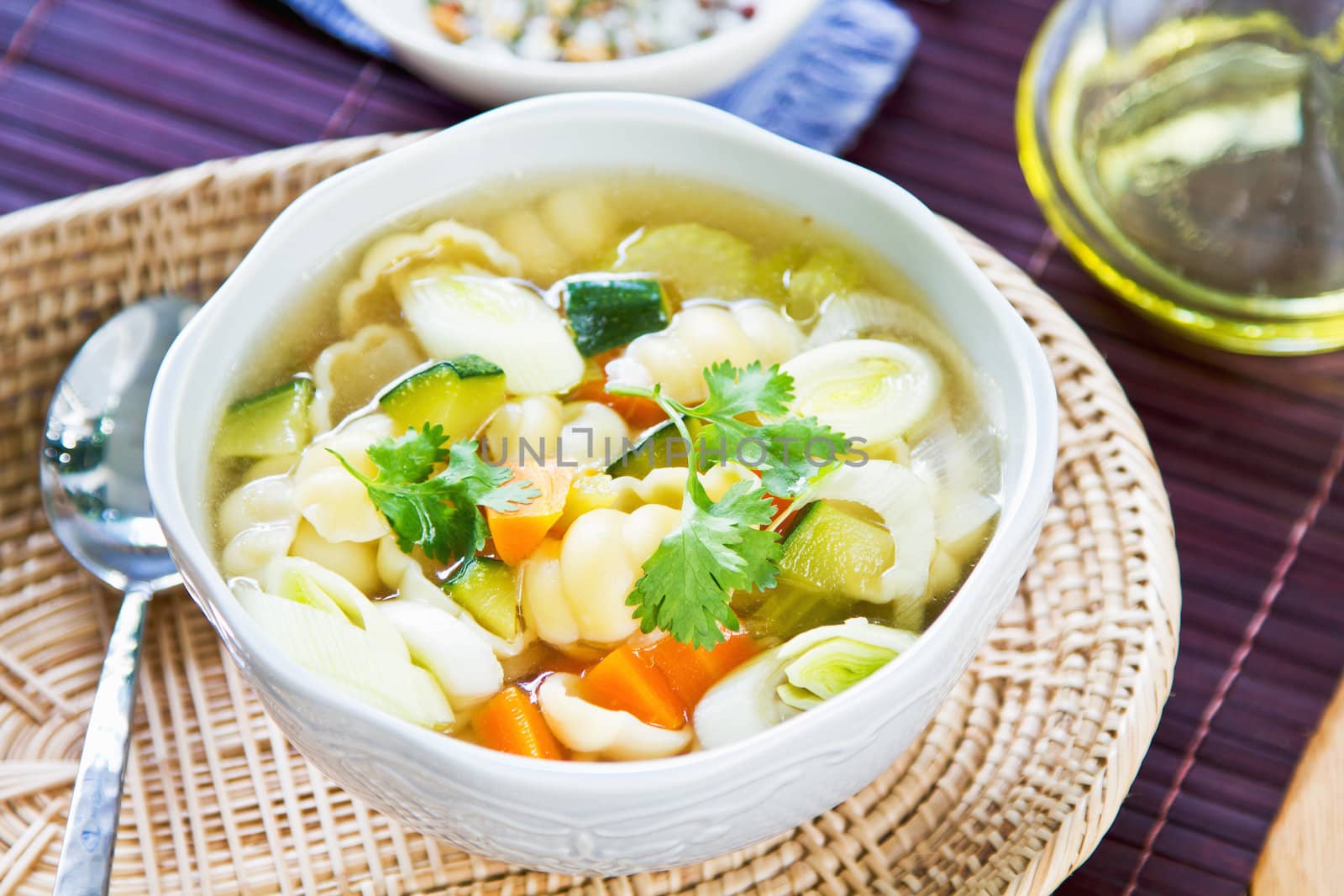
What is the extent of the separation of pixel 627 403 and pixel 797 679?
331 mm

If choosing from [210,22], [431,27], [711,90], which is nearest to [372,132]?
[431,27]

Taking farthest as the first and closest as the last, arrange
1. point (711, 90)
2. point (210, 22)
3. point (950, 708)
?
point (210, 22), point (711, 90), point (950, 708)

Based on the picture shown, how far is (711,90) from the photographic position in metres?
1.65

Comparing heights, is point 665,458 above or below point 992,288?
below

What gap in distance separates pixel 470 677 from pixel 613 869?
178 millimetres

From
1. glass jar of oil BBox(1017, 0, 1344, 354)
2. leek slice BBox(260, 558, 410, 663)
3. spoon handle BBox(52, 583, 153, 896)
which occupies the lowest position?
spoon handle BBox(52, 583, 153, 896)

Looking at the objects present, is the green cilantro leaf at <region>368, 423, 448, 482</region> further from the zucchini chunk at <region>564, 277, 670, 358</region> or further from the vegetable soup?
the zucchini chunk at <region>564, 277, 670, 358</region>

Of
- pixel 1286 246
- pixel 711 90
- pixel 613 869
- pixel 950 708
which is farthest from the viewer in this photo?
pixel 711 90

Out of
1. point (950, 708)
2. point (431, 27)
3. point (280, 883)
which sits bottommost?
point (280, 883)

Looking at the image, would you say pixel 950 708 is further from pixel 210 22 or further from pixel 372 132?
pixel 210 22

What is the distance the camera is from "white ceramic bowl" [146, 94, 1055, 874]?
32.9 inches

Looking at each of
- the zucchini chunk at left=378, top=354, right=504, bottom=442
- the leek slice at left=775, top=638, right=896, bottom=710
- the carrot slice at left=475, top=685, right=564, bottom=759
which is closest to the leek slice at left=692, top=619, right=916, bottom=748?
the leek slice at left=775, top=638, right=896, bottom=710

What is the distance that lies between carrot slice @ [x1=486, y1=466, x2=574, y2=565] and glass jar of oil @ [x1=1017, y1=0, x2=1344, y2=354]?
85 cm

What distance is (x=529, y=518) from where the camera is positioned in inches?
40.4
